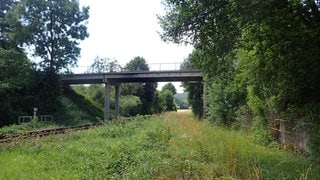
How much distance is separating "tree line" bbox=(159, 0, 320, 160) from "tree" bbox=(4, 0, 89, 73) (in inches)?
1348

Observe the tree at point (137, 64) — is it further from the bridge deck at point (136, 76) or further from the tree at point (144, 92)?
the bridge deck at point (136, 76)

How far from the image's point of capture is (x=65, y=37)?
50094 millimetres

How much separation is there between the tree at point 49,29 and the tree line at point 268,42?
3424 centimetres

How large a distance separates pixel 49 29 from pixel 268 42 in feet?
133

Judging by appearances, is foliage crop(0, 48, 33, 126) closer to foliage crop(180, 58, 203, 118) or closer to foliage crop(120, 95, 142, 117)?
foliage crop(180, 58, 203, 118)

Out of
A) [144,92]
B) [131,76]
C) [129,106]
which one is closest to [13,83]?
[131,76]

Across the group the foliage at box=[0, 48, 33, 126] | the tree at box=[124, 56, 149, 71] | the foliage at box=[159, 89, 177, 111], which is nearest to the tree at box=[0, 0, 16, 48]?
the foliage at box=[0, 48, 33, 126]

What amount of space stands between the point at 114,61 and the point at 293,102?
64.9 m

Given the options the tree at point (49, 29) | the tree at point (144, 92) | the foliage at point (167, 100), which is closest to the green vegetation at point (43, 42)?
the tree at point (49, 29)

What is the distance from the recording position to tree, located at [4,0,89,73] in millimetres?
47344

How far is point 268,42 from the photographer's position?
46.8ft

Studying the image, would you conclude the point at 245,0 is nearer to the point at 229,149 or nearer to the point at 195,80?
the point at 229,149

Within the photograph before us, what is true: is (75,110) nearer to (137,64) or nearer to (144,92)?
(144,92)

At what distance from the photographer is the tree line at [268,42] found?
42.4ft
